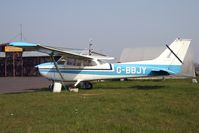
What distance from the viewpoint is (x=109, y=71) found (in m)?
20.2

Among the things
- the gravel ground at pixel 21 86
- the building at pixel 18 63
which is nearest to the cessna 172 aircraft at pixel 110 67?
the gravel ground at pixel 21 86

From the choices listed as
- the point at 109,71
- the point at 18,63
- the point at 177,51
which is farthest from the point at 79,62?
A: the point at 18,63

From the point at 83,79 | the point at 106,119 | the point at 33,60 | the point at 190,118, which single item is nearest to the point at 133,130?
the point at 106,119

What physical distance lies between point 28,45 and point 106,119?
957 cm

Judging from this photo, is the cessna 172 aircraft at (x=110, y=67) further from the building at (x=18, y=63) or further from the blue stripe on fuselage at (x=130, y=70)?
the building at (x=18, y=63)

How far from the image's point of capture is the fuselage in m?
20.2

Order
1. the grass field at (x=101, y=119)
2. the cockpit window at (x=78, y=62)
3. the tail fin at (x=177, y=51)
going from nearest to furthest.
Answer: the grass field at (x=101, y=119)
the tail fin at (x=177, y=51)
the cockpit window at (x=78, y=62)

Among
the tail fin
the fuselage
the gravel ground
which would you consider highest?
the tail fin

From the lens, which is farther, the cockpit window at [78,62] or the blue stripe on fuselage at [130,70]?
the cockpit window at [78,62]

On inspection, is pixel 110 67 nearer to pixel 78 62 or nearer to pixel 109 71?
pixel 109 71

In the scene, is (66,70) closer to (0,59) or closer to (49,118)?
(49,118)

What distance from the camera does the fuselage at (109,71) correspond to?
2016 centimetres

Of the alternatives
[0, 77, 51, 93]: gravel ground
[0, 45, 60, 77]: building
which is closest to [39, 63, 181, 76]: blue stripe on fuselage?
[0, 77, 51, 93]: gravel ground

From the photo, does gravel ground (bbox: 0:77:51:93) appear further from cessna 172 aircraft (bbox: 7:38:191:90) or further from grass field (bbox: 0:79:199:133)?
grass field (bbox: 0:79:199:133)
